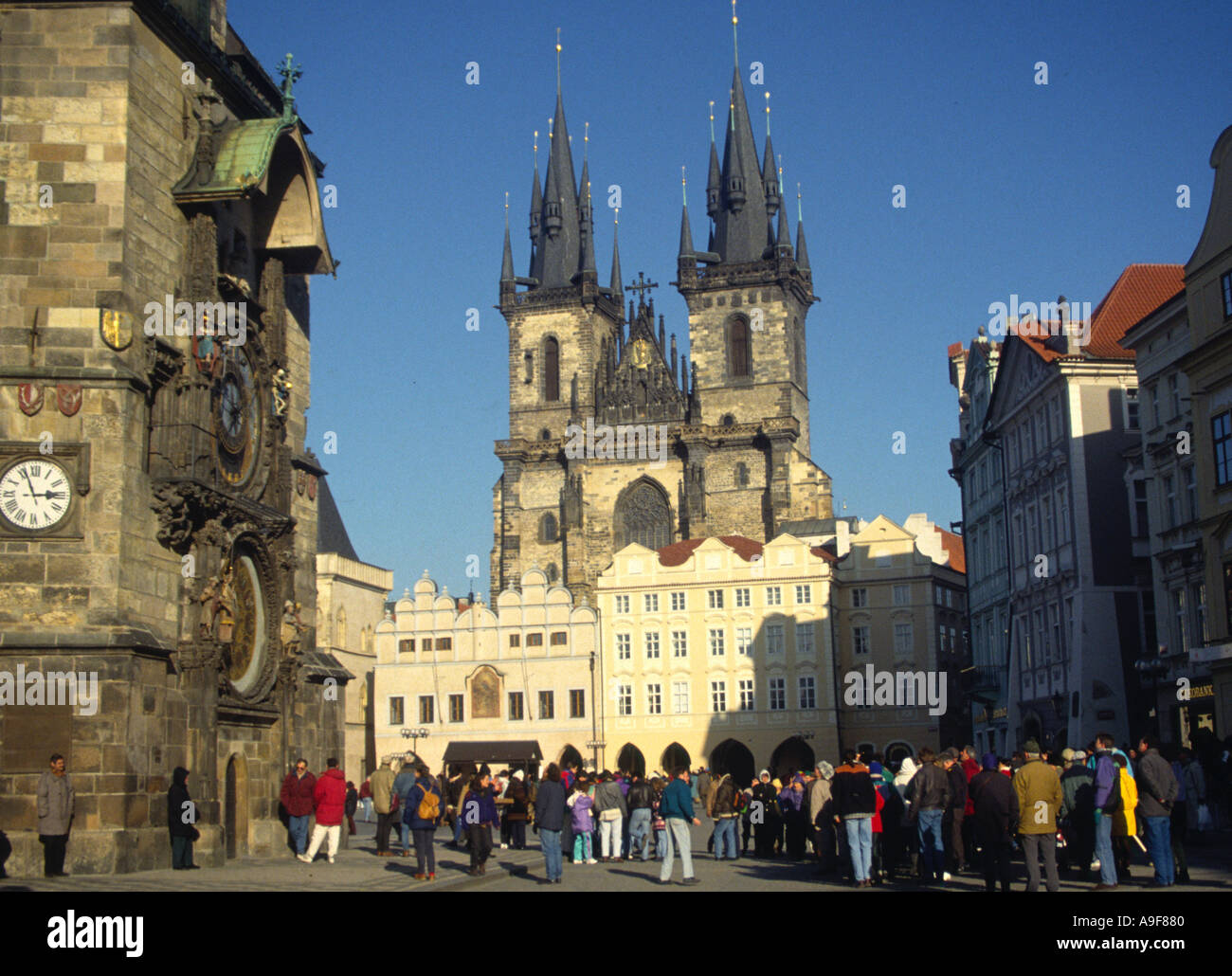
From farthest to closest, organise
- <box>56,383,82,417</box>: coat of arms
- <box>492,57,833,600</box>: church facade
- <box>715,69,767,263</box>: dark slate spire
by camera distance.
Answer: <box>715,69,767,263</box>: dark slate spire, <box>492,57,833,600</box>: church facade, <box>56,383,82,417</box>: coat of arms

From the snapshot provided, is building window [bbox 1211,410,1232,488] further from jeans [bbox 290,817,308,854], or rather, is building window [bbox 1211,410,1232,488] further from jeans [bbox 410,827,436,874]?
jeans [bbox 290,817,308,854]

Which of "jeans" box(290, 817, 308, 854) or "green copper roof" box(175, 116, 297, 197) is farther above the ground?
"green copper roof" box(175, 116, 297, 197)

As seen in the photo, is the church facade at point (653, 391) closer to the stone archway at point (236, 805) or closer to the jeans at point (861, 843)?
the stone archway at point (236, 805)

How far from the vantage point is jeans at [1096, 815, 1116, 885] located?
55.1 feet

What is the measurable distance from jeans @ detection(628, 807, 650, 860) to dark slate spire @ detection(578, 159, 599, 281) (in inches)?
2739

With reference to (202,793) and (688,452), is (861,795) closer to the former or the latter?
(202,793)

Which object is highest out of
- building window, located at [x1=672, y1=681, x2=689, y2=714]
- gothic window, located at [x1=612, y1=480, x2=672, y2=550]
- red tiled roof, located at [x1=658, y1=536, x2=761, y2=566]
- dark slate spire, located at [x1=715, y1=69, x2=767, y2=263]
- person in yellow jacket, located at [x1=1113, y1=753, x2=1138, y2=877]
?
dark slate spire, located at [x1=715, y1=69, x2=767, y2=263]

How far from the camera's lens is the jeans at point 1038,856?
15.7 metres

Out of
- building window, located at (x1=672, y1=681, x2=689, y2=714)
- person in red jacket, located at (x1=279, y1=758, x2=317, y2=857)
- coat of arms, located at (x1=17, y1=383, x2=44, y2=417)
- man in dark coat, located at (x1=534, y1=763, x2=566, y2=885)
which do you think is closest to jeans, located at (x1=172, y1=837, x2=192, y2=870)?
person in red jacket, located at (x1=279, y1=758, x2=317, y2=857)

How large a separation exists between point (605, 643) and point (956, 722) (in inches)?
639

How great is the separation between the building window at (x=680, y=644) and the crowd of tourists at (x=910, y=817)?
130 ft

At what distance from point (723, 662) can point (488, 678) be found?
32.5 feet

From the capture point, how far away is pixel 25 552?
60.6 feet
